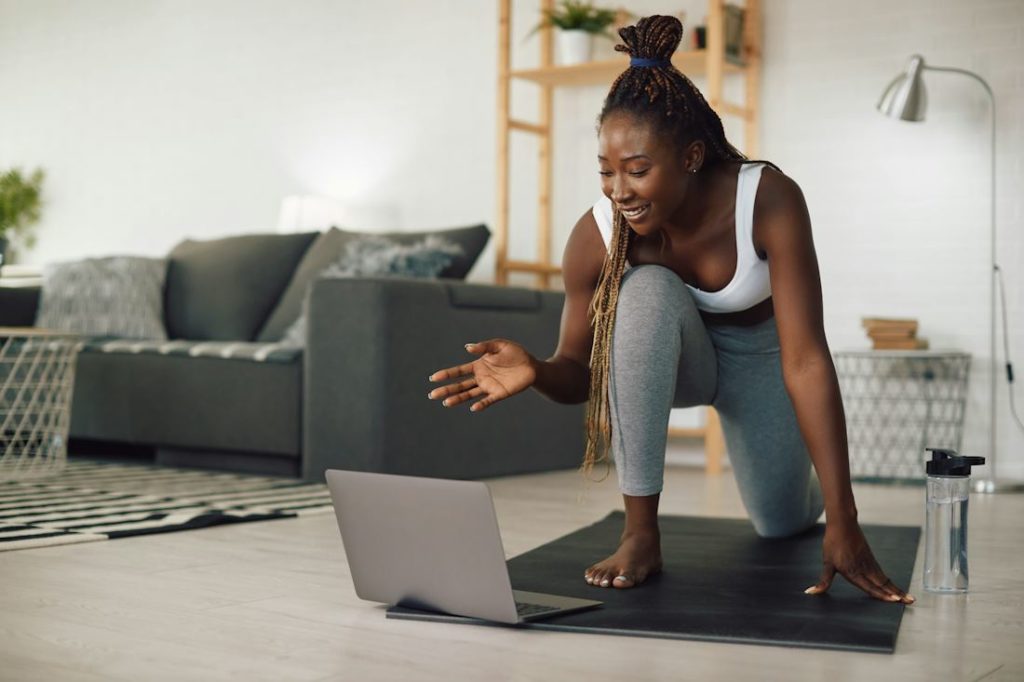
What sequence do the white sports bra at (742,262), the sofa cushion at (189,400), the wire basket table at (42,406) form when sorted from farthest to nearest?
the sofa cushion at (189,400) < the wire basket table at (42,406) < the white sports bra at (742,262)

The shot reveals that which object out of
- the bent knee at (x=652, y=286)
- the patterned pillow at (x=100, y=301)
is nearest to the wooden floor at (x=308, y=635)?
the bent knee at (x=652, y=286)

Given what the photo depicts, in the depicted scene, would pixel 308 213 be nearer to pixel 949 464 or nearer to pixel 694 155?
pixel 694 155

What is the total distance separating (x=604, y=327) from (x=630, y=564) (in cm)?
37

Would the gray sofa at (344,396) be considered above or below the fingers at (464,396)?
below

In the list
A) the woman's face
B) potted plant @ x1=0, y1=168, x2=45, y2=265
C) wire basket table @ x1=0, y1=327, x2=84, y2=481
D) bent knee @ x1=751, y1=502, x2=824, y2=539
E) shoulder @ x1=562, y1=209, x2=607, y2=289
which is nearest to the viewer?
the woman's face

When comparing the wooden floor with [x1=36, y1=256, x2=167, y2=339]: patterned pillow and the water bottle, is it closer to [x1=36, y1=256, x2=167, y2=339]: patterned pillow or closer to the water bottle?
the water bottle

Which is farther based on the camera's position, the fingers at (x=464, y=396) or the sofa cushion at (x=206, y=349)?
the sofa cushion at (x=206, y=349)

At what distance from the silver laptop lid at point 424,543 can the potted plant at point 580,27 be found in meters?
2.99

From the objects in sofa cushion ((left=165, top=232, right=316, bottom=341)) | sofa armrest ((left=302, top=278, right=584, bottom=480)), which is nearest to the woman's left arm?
sofa armrest ((left=302, top=278, right=584, bottom=480))

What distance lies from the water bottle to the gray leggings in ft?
1.16

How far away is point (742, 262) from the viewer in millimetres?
1969

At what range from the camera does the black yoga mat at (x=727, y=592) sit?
1.61 meters

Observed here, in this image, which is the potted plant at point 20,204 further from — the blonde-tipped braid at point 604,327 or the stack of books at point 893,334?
the blonde-tipped braid at point 604,327

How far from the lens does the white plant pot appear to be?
4426 millimetres
